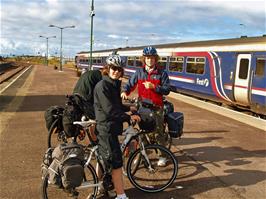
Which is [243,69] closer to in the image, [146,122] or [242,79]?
[242,79]

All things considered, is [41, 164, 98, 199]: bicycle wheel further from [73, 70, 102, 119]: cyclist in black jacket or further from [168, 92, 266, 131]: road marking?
[168, 92, 266, 131]: road marking

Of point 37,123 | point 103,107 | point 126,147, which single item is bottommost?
point 37,123

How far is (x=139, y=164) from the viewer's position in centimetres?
555

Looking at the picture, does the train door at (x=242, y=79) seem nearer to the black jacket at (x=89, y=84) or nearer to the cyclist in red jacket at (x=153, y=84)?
the cyclist in red jacket at (x=153, y=84)

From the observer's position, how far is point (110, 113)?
15.1 ft

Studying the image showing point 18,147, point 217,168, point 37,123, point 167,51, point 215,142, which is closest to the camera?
point 217,168

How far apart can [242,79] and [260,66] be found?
1.34 meters

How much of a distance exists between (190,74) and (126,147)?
51.7 feet

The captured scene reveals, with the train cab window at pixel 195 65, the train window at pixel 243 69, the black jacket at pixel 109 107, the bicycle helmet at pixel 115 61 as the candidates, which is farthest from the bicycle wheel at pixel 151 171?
the train cab window at pixel 195 65

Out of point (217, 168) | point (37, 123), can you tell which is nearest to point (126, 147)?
point (217, 168)

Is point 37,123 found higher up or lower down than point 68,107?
lower down

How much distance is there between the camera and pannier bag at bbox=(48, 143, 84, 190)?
4516 mm

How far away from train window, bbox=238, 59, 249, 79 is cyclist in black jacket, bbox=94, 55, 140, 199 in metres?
11.1

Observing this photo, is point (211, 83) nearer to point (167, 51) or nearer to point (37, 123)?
point (167, 51)
